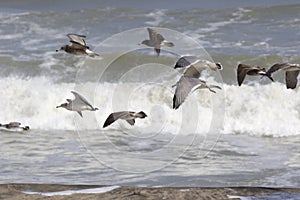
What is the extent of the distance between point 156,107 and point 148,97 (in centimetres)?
27

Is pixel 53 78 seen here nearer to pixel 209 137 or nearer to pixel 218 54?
pixel 218 54

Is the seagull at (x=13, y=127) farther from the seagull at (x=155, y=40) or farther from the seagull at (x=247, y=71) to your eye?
the seagull at (x=247, y=71)

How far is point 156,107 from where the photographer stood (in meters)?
12.1

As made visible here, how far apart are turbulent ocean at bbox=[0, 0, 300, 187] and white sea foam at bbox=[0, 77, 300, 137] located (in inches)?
0.8

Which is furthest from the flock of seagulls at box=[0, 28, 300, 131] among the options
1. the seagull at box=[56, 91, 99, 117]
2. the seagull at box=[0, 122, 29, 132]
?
the seagull at box=[0, 122, 29, 132]

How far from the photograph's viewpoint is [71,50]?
7.80 metres

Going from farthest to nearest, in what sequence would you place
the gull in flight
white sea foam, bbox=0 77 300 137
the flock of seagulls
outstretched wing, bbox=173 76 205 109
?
white sea foam, bbox=0 77 300 137 < the gull in flight < the flock of seagulls < outstretched wing, bbox=173 76 205 109

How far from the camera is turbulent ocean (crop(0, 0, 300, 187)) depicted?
7914 mm

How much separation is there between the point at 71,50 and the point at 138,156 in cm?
155

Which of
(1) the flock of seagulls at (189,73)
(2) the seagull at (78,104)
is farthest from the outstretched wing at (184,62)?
(2) the seagull at (78,104)

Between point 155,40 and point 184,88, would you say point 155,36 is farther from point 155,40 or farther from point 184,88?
point 184,88

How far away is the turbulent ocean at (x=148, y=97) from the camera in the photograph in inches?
312

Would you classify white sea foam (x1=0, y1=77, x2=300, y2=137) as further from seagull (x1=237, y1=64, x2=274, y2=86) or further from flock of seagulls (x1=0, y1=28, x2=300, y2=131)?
seagull (x1=237, y1=64, x2=274, y2=86)

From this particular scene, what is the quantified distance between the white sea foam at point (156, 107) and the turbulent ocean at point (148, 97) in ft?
0.07
